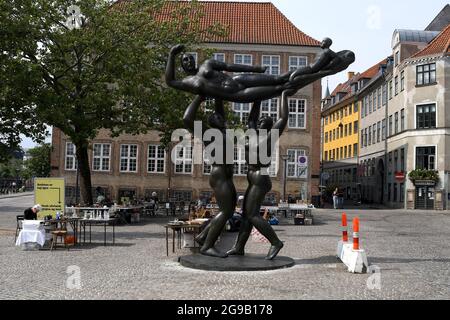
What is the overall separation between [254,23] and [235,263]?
38.1 metres

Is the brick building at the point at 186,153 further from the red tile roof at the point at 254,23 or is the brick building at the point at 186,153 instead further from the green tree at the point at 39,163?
the green tree at the point at 39,163

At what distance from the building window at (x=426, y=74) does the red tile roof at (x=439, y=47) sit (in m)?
1.03

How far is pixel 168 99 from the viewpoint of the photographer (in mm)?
25625

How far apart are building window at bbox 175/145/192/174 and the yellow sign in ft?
78.8

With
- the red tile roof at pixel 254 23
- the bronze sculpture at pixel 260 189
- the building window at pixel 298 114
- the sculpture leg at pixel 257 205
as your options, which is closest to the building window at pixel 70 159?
the red tile roof at pixel 254 23

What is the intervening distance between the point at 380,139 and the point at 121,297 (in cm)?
5317

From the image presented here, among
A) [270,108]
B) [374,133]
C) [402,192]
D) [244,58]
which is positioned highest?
[244,58]

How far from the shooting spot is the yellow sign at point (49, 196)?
1969cm

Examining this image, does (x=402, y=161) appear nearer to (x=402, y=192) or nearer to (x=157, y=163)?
(x=402, y=192)

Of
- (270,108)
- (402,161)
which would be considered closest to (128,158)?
(270,108)

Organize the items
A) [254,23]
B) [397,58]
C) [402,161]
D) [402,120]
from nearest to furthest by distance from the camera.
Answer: [254,23] → [402,161] → [402,120] → [397,58]

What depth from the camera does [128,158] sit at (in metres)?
44.5

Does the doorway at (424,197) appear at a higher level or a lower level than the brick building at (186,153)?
lower

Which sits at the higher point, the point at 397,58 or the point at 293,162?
the point at 397,58
